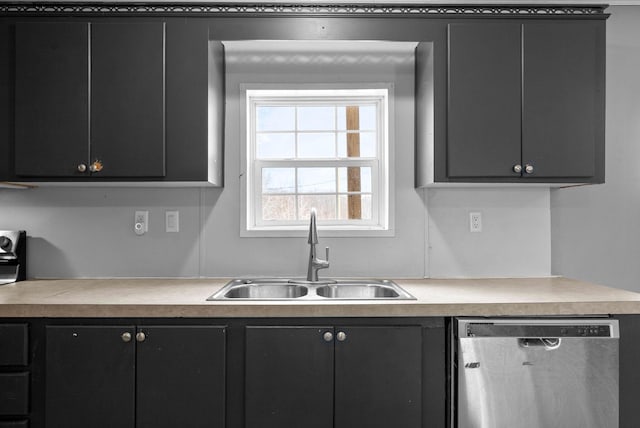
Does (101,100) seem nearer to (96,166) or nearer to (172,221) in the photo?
(96,166)

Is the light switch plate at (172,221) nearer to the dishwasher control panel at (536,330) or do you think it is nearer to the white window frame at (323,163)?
the white window frame at (323,163)

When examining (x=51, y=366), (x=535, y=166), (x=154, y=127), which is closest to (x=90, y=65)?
(x=154, y=127)

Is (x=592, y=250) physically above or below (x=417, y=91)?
below

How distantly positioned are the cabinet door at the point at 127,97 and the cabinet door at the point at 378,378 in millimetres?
1257

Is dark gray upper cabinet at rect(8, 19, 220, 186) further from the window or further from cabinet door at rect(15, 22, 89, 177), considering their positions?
the window

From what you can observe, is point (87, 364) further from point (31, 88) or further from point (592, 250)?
point (592, 250)

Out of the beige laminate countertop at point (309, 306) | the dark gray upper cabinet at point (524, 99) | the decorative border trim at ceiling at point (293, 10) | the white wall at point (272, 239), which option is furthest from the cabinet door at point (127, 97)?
the dark gray upper cabinet at point (524, 99)

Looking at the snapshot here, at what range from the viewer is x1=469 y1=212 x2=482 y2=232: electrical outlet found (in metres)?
2.32

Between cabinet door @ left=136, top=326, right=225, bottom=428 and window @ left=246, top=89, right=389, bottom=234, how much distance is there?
0.87 meters

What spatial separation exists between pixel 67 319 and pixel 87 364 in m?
0.20

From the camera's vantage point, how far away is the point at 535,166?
1.97m

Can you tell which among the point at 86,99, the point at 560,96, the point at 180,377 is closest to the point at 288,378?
the point at 180,377

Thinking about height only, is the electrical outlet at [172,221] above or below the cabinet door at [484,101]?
below

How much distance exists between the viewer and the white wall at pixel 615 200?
230 cm
